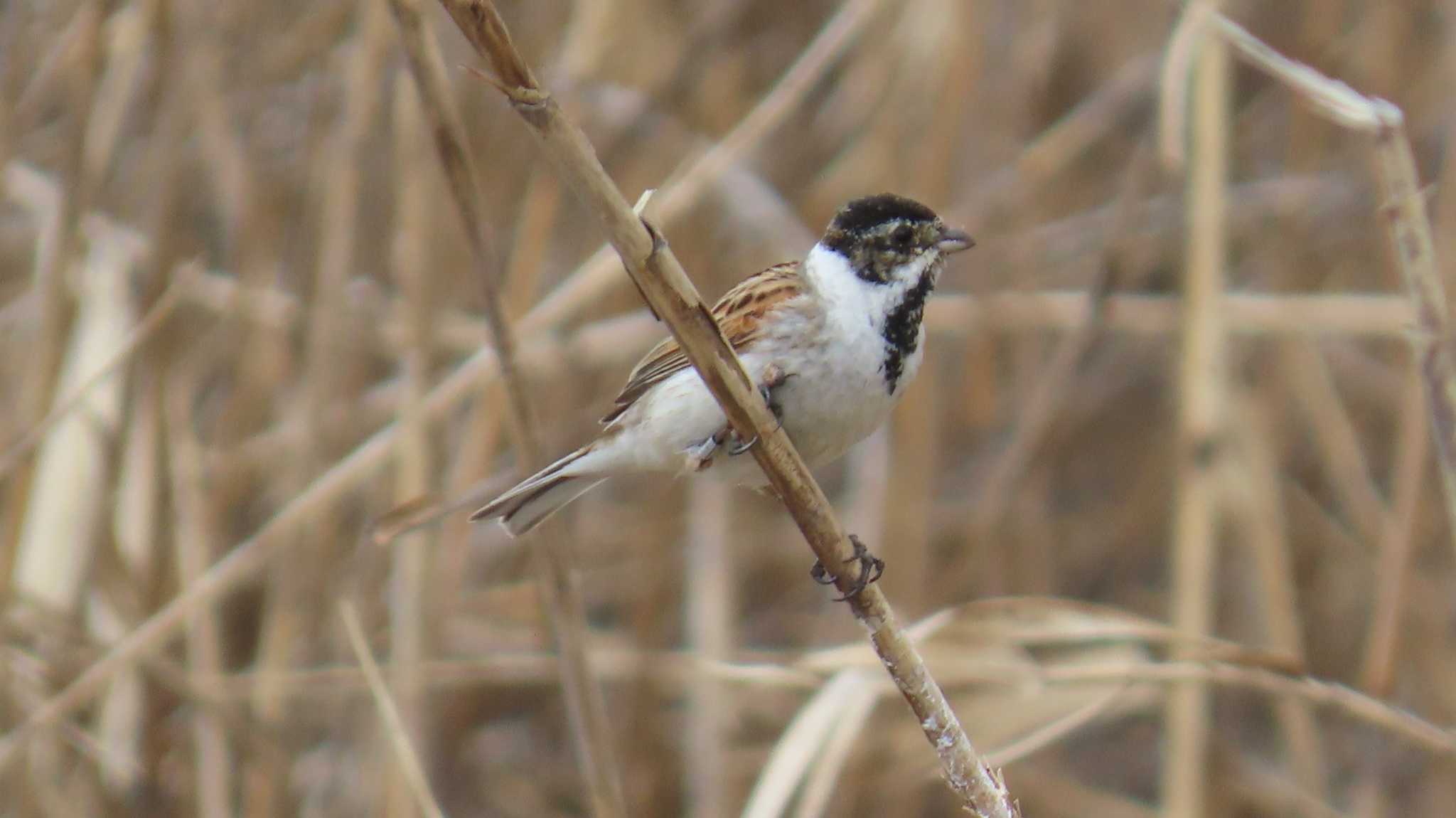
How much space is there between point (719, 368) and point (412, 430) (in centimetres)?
139

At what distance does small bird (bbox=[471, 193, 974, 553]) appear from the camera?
5.89 ft

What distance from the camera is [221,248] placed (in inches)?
127

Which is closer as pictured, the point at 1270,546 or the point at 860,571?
the point at 860,571

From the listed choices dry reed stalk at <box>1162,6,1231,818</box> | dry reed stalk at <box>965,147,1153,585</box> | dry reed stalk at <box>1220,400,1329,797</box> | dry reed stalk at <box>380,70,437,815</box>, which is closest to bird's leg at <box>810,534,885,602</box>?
dry reed stalk at <box>1162,6,1231,818</box>

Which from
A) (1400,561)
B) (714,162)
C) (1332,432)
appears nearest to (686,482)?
(714,162)

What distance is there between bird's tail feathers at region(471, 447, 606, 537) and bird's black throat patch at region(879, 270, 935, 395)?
42cm

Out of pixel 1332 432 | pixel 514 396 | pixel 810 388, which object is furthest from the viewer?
pixel 1332 432

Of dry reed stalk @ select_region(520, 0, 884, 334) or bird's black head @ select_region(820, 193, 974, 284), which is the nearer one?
bird's black head @ select_region(820, 193, 974, 284)

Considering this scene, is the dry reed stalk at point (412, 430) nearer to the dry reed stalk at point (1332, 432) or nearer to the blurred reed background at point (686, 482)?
the blurred reed background at point (686, 482)

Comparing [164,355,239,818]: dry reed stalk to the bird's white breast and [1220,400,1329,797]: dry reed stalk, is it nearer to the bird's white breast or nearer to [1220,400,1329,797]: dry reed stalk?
the bird's white breast

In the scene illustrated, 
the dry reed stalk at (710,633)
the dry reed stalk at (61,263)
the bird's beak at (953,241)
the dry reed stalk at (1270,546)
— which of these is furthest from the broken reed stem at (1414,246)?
the dry reed stalk at (61,263)

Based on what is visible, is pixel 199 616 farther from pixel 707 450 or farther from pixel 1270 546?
pixel 1270 546

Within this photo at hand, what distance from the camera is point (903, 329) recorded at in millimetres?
1875

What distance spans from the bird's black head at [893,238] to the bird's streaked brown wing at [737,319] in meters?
0.10
